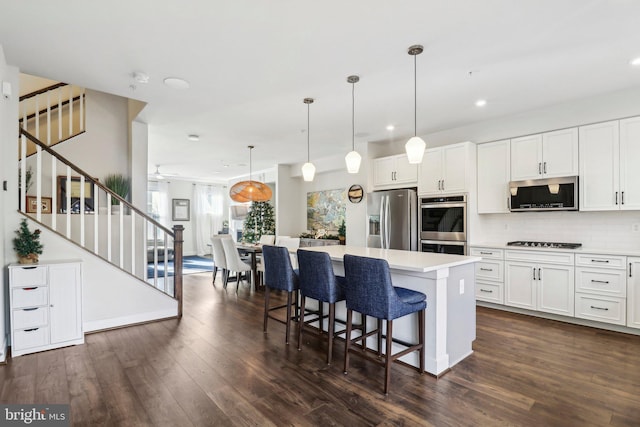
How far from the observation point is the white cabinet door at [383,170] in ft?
18.5

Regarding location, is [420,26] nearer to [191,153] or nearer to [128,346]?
[128,346]

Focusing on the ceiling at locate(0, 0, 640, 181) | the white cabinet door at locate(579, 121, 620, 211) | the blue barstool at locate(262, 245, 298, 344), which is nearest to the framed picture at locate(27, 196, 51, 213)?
the ceiling at locate(0, 0, 640, 181)

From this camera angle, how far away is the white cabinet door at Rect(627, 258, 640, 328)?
3.39m

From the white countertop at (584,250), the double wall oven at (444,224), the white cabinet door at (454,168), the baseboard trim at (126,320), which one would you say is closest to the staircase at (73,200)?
the baseboard trim at (126,320)

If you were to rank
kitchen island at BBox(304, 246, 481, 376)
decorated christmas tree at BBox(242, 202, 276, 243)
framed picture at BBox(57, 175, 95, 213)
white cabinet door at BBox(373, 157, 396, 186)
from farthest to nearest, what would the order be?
decorated christmas tree at BBox(242, 202, 276, 243) < white cabinet door at BBox(373, 157, 396, 186) < framed picture at BBox(57, 175, 95, 213) < kitchen island at BBox(304, 246, 481, 376)

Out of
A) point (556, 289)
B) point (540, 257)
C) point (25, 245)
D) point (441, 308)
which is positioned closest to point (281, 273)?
point (441, 308)

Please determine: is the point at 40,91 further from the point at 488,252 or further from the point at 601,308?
the point at 601,308

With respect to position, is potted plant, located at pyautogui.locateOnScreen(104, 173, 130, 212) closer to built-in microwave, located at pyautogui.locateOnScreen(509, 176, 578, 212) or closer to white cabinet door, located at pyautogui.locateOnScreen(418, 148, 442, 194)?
white cabinet door, located at pyautogui.locateOnScreen(418, 148, 442, 194)

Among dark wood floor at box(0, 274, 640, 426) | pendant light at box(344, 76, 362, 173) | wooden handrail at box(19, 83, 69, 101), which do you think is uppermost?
wooden handrail at box(19, 83, 69, 101)

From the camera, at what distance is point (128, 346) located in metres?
3.14

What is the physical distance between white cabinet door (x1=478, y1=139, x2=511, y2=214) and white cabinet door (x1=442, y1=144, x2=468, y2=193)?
0.26 metres

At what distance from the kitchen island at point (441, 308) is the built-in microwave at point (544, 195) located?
6.35 ft

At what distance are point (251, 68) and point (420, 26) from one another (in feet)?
5.01

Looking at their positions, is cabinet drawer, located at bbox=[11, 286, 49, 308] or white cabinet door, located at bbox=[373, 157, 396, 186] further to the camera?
white cabinet door, located at bbox=[373, 157, 396, 186]
